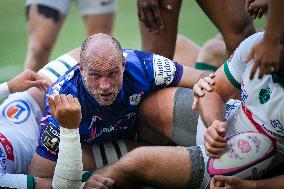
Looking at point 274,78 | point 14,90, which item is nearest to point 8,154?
point 14,90

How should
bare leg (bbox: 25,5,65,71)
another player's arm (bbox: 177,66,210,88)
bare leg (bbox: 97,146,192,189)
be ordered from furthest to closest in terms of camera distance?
bare leg (bbox: 25,5,65,71) < another player's arm (bbox: 177,66,210,88) < bare leg (bbox: 97,146,192,189)

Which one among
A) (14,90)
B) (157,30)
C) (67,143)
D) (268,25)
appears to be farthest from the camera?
(157,30)

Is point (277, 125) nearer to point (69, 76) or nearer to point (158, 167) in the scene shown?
point (158, 167)

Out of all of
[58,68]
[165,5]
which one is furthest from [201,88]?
[58,68]

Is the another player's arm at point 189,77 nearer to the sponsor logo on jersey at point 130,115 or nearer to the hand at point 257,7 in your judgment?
the sponsor logo on jersey at point 130,115

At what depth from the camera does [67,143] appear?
3.03m

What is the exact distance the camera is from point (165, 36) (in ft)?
12.7

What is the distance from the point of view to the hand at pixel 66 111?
118 inches

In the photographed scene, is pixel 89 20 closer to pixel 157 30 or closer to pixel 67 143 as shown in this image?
pixel 157 30

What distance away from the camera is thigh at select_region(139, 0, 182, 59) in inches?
150

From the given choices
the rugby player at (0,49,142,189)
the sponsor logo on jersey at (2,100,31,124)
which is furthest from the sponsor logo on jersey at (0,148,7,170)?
the sponsor logo on jersey at (2,100,31,124)

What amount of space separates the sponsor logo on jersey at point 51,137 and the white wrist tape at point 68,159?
15 centimetres

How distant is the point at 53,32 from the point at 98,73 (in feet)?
5.58

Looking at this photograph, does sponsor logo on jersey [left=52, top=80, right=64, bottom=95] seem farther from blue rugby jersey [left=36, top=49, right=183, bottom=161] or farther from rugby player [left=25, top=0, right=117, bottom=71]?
rugby player [left=25, top=0, right=117, bottom=71]
